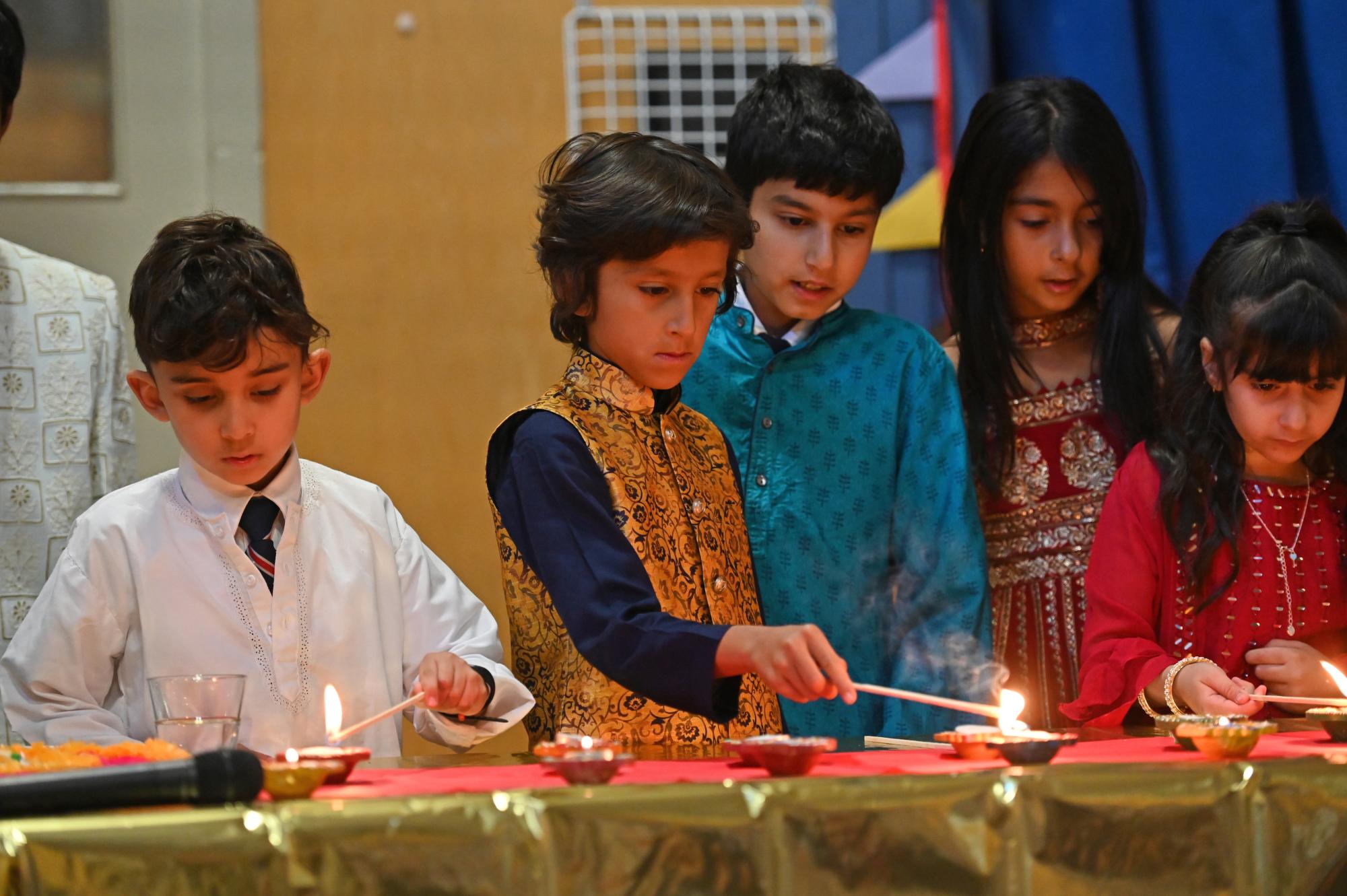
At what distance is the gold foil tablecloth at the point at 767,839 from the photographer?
91 cm

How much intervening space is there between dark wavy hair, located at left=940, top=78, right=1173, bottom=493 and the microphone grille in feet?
4.35

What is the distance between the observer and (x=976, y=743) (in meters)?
1.16

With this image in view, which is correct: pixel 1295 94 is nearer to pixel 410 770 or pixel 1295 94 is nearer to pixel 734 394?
pixel 734 394

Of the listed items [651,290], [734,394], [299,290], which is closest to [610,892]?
[651,290]

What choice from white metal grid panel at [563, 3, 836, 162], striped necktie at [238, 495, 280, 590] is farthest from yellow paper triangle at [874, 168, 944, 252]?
striped necktie at [238, 495, 280, 590]

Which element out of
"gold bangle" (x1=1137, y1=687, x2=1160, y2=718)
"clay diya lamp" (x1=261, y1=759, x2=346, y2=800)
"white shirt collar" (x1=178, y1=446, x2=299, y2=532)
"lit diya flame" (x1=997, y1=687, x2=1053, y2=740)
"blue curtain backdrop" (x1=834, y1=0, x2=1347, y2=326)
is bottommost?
"gold bangle" (x1=1137, y1=687, x2=1160, y2=718)

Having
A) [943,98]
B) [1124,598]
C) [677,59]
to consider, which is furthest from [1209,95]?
[1124,598]

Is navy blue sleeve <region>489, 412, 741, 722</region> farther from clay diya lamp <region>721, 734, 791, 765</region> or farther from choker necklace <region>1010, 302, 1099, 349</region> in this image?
choker necklace <region>1010, 302, 1099, 349</region>

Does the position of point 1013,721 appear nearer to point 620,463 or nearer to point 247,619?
point 620,463

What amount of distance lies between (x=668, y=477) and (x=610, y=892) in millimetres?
685

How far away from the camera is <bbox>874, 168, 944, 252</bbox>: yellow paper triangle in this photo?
2844 millimetres

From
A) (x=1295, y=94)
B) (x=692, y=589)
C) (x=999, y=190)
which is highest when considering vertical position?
(x=1295, y=94)

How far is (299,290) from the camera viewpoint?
1.63 metres

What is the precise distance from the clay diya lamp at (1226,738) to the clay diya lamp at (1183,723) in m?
0.02
